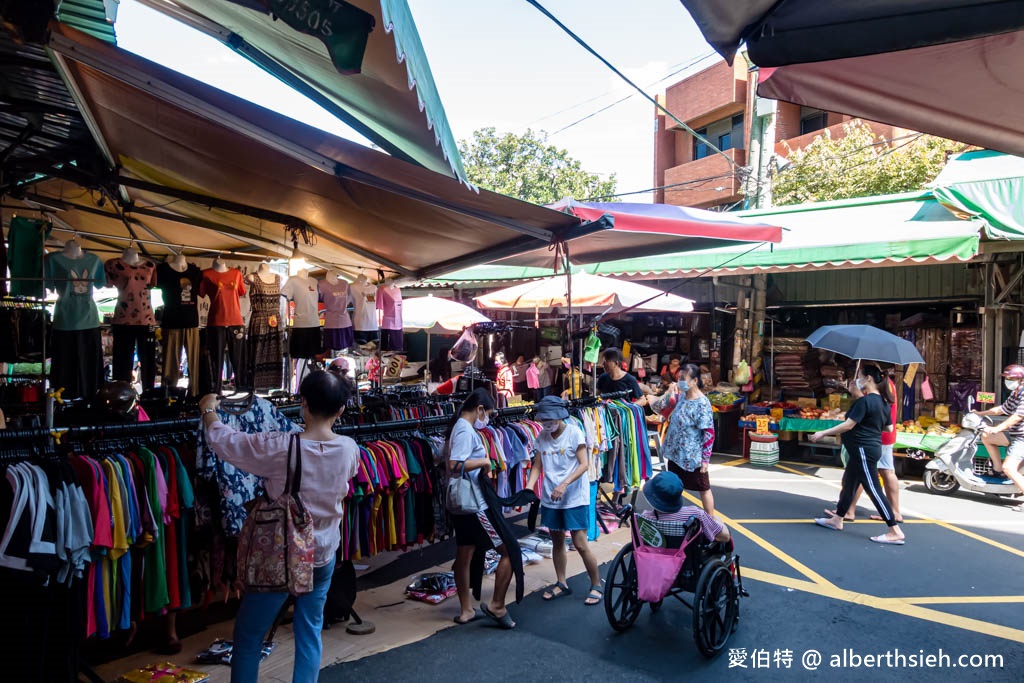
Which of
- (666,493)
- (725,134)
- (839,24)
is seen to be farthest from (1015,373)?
(725,134)

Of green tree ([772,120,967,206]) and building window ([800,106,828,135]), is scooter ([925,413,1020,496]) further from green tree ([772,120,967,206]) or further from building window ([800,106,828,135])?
building window ([800,106,828,135])

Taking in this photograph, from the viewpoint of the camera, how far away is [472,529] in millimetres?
4758

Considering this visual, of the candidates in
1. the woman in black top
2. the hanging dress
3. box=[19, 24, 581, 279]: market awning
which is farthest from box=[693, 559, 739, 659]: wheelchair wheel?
the hanging dress

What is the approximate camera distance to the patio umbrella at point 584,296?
27.0ft

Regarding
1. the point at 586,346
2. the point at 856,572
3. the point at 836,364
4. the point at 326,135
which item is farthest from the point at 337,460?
the point at 836,364

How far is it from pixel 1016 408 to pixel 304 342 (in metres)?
8.60

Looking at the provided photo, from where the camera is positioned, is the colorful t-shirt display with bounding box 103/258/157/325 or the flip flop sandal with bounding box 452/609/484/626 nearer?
the flip flop sandal with bounding box 452/609/484/626

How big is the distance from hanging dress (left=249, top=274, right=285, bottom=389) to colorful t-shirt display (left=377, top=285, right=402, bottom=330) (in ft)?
4.22

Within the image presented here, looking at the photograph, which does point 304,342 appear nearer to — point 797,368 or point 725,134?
point 797,368

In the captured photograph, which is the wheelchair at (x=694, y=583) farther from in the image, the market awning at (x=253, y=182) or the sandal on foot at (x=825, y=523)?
the sandal on foot at (x=825, y=523)

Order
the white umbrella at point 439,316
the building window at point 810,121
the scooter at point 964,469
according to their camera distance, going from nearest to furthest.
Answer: the scooter at point 964,469 < the white umbrella at point 439,316 < the building window at point 810,121

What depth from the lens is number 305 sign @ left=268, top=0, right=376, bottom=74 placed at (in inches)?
102

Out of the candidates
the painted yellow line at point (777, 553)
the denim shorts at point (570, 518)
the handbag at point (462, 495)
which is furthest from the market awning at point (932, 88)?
the denim shorts at point (570, 518)

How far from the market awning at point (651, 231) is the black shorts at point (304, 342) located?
253 cm
